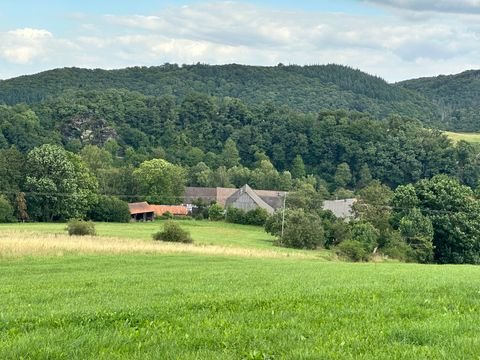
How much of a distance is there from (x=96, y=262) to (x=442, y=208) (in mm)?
51373

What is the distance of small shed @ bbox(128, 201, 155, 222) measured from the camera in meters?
100

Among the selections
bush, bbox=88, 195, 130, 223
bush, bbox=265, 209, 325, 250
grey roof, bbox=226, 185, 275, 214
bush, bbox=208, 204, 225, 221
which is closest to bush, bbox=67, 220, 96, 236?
bush, bbox=265, 209, 325, 250

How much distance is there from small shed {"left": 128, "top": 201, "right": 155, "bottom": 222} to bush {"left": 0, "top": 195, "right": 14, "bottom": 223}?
20121 millimetres

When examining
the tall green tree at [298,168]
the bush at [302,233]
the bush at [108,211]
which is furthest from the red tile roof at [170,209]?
the tall green tree at [298,168]

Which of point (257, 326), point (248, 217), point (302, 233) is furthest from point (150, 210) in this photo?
point (257, 326)

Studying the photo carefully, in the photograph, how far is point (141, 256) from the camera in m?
37.0

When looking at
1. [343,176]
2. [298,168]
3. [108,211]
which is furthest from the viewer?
[298,168]

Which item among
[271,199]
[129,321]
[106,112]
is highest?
[106,112]

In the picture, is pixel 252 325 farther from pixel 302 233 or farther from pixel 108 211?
pixel 108 211

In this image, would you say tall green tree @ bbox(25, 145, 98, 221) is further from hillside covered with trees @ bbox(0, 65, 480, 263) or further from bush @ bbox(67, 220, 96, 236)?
bush @ bbox(67, 220, 96, 236)

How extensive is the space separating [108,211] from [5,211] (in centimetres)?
1612

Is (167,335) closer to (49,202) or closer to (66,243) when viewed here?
(66,243)

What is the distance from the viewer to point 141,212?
334 ft

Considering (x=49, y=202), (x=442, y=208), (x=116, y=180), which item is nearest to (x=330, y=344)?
(x=442, y=208)
